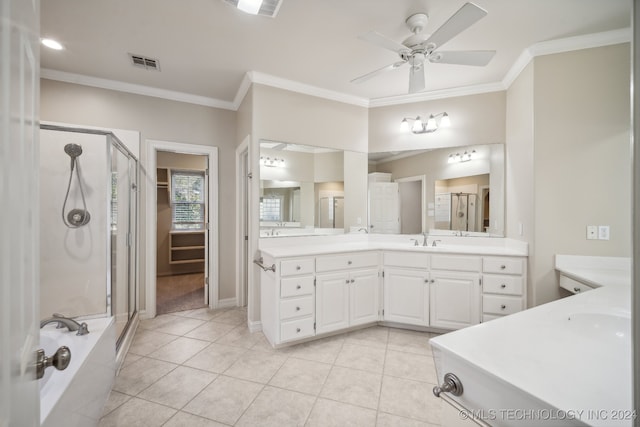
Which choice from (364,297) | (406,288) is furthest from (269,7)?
(406,288)

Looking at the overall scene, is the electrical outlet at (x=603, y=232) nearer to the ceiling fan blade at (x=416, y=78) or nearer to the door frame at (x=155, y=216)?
the ceiling fan blade at (x=416, y=78)

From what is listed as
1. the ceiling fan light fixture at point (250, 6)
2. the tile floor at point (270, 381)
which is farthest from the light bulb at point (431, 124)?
the tile floor at point (270, 381)

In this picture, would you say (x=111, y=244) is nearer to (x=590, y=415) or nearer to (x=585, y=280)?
(x=590, y=415)

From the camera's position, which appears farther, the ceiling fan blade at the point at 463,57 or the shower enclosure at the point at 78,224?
the shower enclosure at the point at 78,224

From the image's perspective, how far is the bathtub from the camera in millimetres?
1208

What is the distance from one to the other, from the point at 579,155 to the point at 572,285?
3.57ft

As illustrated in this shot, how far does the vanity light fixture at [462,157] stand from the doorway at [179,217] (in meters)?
4.17

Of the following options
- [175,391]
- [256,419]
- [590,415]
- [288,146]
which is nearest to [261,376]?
[256,419]

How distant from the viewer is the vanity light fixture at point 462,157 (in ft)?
10.3

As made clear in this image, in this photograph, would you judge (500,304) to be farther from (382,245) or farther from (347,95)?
(347,95)

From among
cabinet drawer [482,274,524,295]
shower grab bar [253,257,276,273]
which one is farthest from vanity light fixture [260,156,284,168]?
cabinet drawer [482,274,524,295]

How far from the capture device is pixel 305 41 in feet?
7.67

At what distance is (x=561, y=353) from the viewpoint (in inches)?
34.1

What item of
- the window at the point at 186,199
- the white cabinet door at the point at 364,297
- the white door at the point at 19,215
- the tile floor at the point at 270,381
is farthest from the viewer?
the window at the point at 186,199
